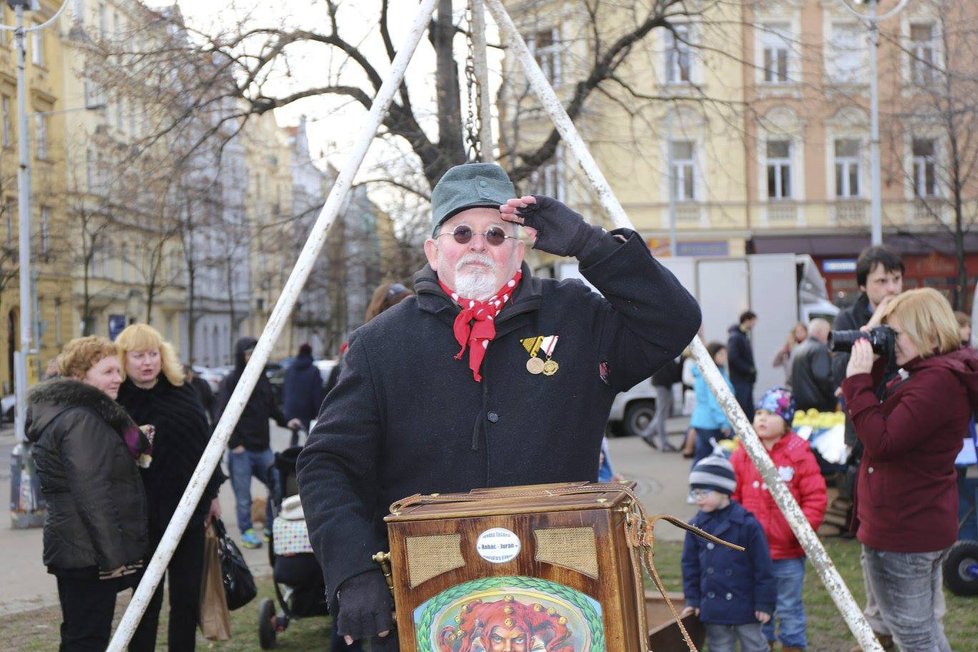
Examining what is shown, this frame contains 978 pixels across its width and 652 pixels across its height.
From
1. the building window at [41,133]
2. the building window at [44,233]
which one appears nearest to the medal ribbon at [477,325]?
the building window at [44,233]

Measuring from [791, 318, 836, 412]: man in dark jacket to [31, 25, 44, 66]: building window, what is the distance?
3309cm

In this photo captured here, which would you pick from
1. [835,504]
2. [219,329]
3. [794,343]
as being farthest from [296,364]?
[219,329]

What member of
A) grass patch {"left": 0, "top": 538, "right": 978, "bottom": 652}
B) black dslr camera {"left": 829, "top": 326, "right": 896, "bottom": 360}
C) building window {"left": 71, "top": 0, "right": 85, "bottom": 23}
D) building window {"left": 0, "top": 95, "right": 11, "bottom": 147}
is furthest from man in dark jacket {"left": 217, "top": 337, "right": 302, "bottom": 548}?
building window {"left": 0, "top": 95, "right": 11, "bottom": 147}

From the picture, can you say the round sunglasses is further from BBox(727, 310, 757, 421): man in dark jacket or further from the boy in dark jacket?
BBox(727, 310, 757, 421): man in dark jacket

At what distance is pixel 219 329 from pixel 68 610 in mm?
66798

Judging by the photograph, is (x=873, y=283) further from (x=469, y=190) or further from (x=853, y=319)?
(x=469, y=190)

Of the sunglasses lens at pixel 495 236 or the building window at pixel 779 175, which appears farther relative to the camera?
the building window at pixel 779 175

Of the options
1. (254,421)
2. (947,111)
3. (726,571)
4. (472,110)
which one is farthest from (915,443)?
(947,111)

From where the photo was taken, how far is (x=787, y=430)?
6.30 m

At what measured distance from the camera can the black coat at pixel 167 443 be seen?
5.71 metres

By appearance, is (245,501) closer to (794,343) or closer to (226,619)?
(226,619)

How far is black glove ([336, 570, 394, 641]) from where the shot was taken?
2.67 m

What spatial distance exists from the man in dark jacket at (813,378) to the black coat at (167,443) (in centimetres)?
731

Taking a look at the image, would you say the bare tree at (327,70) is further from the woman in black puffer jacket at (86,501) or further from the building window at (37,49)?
the building window at (37,49)
